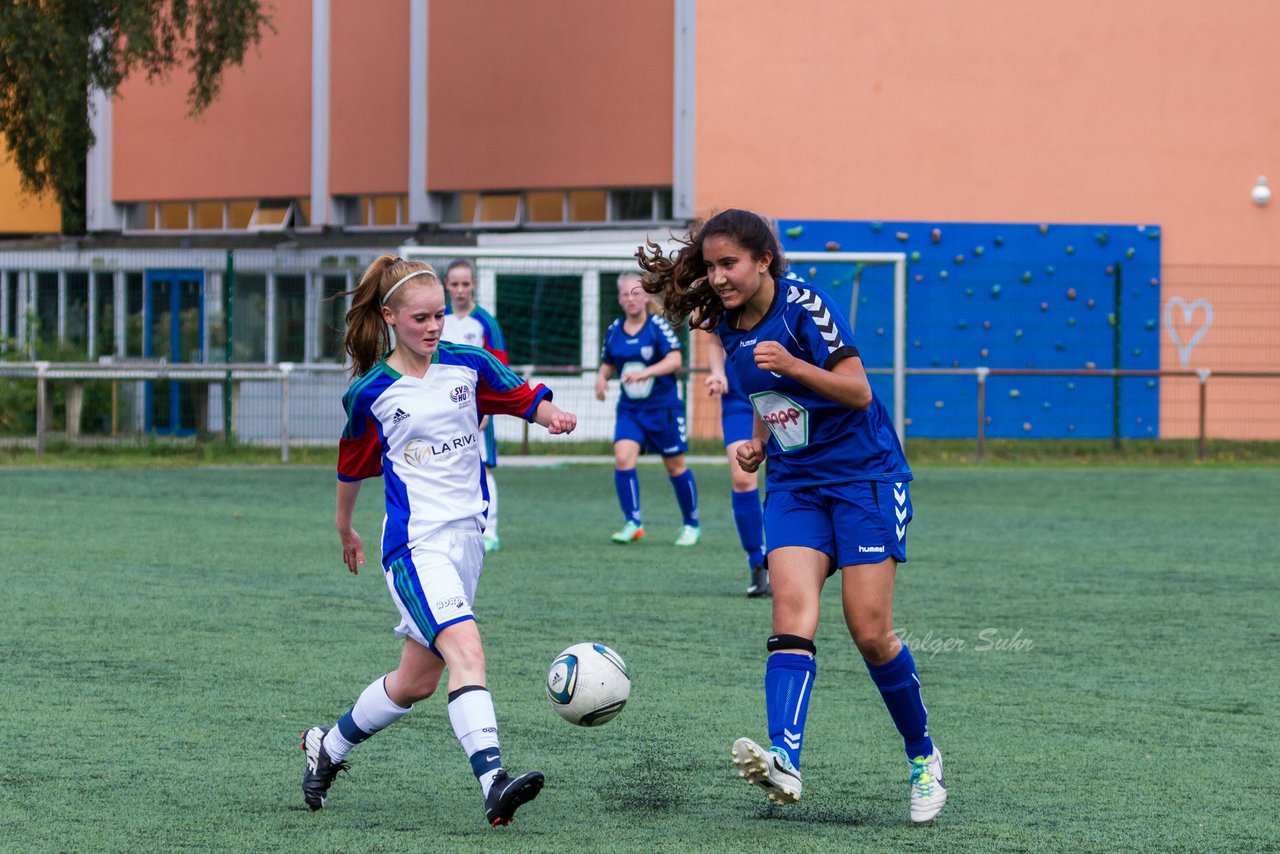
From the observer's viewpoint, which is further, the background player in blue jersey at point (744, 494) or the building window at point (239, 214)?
the building window at point (239, 214)

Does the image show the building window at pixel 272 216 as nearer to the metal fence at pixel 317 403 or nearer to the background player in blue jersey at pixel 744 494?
the metal fence at pixel 317 403

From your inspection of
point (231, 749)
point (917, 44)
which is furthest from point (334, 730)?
point (917, 44)

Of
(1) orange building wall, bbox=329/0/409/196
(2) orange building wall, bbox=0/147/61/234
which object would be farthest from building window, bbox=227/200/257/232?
(2) orange building wall, bbox=0/147/61/234

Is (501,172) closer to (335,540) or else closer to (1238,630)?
(335,540)

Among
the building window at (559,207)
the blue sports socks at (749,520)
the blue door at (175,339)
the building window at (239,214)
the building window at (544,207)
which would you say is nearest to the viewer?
the blue sports socks at (749,520)

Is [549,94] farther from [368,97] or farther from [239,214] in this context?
[239,214]

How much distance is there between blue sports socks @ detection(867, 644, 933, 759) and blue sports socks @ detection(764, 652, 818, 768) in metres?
0.24

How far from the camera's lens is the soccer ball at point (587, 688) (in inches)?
192

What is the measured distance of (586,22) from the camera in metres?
23.8

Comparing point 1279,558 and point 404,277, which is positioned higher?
point 404,277

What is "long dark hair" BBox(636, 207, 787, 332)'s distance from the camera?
4.79 metres

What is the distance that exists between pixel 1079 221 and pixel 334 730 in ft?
66.3

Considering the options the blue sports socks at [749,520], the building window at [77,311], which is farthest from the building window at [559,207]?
the blue sports socks at [749,520]

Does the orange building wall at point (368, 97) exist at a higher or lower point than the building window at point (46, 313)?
higher
